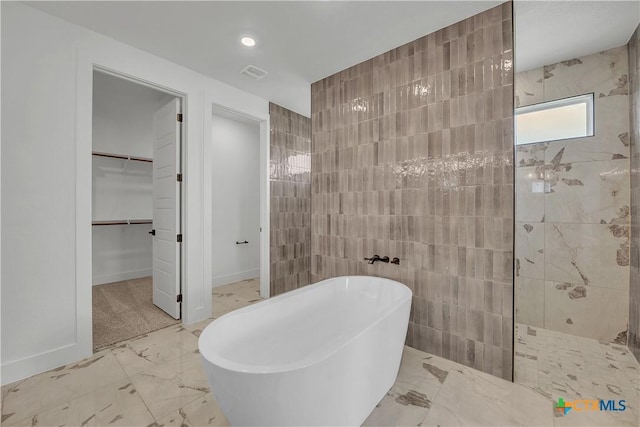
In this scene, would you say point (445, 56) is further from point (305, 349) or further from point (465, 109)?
point (305, 349)

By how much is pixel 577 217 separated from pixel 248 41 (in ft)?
10.6

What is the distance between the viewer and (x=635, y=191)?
215 centimetres

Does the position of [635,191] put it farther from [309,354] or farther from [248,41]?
[248,41]

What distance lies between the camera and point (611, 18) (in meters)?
2.00

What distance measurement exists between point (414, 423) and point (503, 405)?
59 cm

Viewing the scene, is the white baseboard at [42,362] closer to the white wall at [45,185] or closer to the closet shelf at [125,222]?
the white wall at [45,185]

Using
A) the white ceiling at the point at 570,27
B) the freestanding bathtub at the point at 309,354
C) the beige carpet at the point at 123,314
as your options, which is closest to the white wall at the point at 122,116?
the beige carpet at the point at 123,314

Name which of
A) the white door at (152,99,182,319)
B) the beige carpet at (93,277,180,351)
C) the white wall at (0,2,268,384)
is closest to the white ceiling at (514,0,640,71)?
the white door at (152,99,182,319)

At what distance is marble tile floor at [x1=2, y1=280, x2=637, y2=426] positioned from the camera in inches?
60.1

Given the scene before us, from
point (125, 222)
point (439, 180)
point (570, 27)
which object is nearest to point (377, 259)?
point (439, 180)

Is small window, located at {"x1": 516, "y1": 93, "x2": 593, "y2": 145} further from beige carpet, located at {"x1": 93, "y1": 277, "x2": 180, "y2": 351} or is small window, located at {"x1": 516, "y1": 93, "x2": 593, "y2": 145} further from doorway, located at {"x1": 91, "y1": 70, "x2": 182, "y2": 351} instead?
beige carpet, located at {"x1": 93, "y1": 277, "x2": 180, "y2": 351}

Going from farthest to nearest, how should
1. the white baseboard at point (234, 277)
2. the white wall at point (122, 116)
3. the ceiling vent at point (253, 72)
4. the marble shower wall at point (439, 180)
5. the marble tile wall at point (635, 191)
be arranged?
the white baseboard at point (234, 277) < the white wall at point (122, 116) < the ceiling vent at point (253, 72) < the marble tile wall at point (635, 191) < the marble shower wall at point (439, 180)

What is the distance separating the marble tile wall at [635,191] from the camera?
81.8 inches

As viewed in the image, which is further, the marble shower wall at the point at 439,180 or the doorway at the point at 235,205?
the doorway at the point at 235,205
